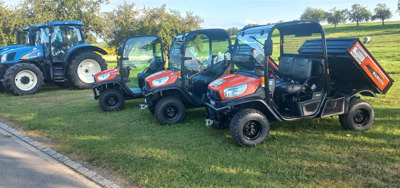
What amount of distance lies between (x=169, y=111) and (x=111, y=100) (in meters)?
2.39

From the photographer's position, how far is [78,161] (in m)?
4.86

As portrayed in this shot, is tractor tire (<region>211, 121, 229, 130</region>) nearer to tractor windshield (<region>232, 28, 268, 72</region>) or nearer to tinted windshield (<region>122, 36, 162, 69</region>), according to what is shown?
tractor windshield (<region>232, 28, 268, 72</region>)

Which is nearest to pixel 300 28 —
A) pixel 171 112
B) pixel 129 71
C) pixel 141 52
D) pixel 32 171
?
pixel 171 112

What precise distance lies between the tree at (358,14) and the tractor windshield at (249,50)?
85271 mm

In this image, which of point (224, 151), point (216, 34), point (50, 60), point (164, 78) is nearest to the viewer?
point (224, 151)

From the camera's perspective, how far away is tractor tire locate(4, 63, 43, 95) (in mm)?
10828

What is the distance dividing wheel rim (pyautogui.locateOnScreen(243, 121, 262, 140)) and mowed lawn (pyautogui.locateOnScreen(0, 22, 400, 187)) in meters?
0.21

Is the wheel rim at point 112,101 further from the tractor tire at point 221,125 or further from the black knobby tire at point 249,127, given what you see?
→ the black knobby tire at point 249,127

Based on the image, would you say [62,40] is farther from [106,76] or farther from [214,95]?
[214,95]

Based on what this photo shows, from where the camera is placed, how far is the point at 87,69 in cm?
1235

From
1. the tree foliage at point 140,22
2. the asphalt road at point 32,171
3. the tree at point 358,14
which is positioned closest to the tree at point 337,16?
the tree at point 358,14

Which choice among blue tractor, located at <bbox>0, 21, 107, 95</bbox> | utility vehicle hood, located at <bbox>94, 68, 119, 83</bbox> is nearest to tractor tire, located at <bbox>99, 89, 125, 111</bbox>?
utility vehicle hood, located at <bbox>94, 68, 119, 83</bbox>

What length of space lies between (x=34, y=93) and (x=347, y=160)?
11032 mm

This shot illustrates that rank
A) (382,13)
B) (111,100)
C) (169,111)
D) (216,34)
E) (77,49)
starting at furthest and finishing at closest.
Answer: (382,13), (77,49), (111,100), (216,34), (169,111)
